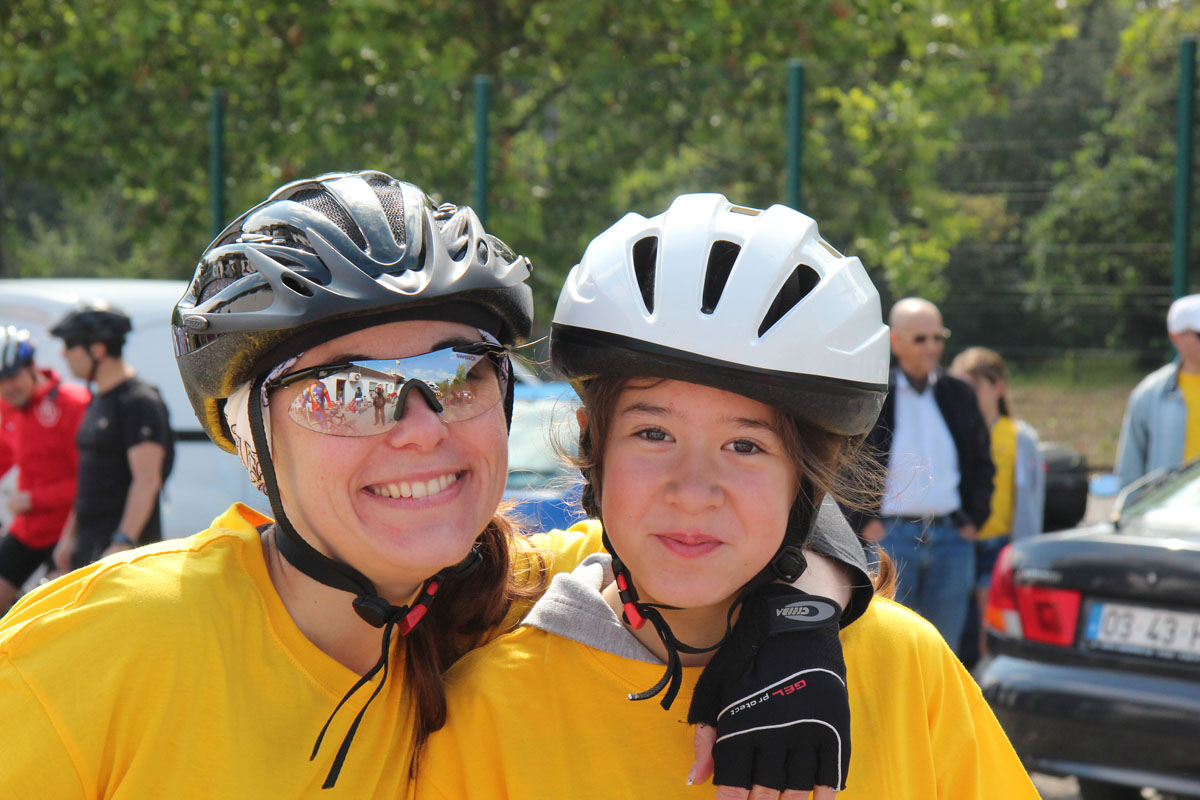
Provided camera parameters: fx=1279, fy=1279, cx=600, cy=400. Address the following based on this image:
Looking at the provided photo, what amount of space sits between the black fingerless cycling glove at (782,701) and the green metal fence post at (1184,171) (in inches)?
242

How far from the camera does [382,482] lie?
197 centimetres

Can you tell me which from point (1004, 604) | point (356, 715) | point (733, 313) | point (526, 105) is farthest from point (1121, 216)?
point (356, 715)

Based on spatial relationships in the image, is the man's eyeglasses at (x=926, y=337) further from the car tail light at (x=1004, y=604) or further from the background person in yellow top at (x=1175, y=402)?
the car tail light at (x=1004, y=604)

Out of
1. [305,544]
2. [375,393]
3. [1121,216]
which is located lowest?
[305,544]

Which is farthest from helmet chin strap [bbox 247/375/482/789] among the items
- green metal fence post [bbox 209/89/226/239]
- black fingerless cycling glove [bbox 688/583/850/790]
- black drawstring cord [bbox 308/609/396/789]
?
green metal fence post [bbox 209/89/226/239]

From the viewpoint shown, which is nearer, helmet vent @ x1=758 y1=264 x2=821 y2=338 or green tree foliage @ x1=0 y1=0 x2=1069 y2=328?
helmet vent @ x1=758 y1=264 x2=821 y2=338

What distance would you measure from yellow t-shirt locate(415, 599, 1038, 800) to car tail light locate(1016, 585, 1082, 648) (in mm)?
2851

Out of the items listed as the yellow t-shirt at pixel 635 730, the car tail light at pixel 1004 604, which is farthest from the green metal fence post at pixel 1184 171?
the yellow t-shirt at pixel 635 730

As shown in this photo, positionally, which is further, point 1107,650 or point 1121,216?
point 1121,216

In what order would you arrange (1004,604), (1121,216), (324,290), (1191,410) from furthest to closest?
(1121,216) → (1191,410) → (1004,604) → (324,290)

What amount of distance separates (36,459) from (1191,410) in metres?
6.10

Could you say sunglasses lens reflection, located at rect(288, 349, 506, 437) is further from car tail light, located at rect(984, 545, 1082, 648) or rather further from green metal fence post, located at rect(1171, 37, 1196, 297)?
green metal fence post, located at rect(1171, 37, 1196, 297)

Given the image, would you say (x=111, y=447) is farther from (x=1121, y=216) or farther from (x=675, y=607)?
(x=1121, y=216)

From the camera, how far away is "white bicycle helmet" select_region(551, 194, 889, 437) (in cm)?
208
